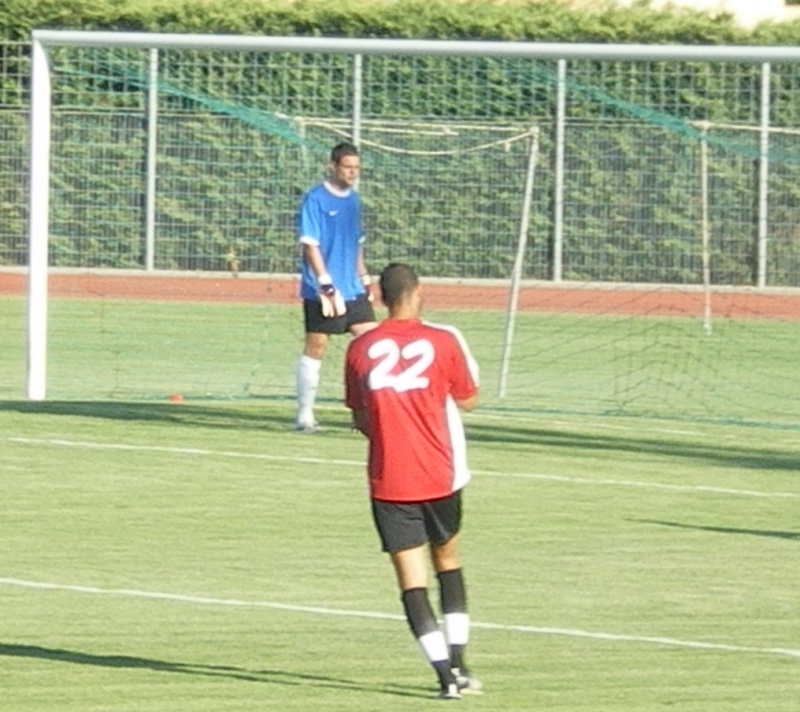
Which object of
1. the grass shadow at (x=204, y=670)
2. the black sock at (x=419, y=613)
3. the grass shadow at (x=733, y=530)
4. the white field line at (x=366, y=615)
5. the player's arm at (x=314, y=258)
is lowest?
the grass shadow at (x=204, y=670)

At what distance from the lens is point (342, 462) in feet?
50.3

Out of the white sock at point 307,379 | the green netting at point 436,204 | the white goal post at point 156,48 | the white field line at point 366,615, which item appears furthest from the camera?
the green netting at point 436,204

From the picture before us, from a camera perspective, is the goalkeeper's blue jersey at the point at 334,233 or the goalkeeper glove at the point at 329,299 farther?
the goalkeeper's blue jersey at the point at 334,233

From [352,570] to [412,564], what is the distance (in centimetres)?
282

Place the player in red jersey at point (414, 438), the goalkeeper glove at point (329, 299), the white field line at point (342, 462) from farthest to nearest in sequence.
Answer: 1. the goalkeeper glove at point (329, 299)
2. the white field line at point (342, 462)
3. the player in red jersey at point (414, 438)

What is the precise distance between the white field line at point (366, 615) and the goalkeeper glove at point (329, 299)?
17.8ft

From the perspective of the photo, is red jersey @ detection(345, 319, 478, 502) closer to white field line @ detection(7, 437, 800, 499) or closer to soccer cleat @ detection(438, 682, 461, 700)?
soccer cleat @ detection(438, 682, 461, 700)

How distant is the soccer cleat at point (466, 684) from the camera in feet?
28.1

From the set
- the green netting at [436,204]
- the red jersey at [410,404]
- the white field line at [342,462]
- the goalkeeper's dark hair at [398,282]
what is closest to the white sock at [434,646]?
the red jersey at [410,404]

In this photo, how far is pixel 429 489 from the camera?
8.65 meters

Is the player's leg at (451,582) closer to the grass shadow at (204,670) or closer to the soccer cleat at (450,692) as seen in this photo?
the soccer cleat at (450,692)

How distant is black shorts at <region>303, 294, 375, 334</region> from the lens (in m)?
16.4

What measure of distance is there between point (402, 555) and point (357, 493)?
537 cm

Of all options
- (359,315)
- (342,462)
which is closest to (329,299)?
(359,315)
